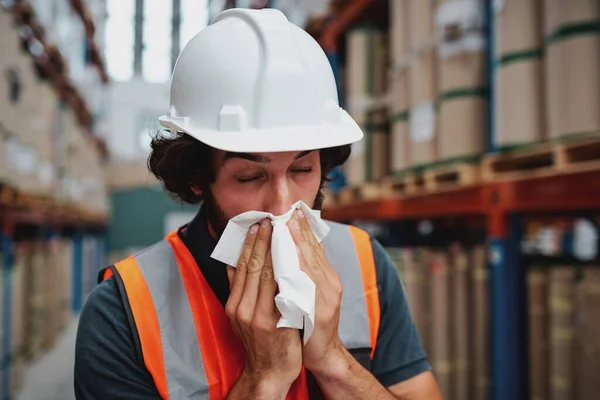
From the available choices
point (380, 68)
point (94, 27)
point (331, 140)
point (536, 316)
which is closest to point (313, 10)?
point (380, 68)

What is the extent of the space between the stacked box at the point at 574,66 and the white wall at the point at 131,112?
14.1 metres

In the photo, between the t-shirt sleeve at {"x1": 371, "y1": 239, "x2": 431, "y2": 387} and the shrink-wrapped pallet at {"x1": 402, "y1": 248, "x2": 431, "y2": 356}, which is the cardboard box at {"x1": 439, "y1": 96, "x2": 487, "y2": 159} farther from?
the t-shirt sleeve at {"x1": 371, "y1": 239, "x2": 431, "y2": 387}

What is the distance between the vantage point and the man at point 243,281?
4.09 feet

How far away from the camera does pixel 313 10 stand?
15.6ft

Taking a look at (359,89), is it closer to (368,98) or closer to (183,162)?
(368,98)

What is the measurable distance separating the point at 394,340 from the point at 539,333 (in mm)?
1077

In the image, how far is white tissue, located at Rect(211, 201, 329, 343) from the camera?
46.2 inches

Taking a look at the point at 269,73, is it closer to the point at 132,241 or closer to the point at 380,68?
the point at 380,68

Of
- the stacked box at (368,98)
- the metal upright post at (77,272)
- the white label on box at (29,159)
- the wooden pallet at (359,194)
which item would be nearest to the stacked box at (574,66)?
the wooden pallet at (359,194)

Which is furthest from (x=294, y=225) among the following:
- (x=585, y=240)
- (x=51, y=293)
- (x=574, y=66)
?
(x=51, y=293)

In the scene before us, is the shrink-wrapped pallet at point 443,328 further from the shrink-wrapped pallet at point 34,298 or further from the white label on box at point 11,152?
the shrink-wrapped pallet at point 34,298

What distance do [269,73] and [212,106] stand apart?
0.17 meters

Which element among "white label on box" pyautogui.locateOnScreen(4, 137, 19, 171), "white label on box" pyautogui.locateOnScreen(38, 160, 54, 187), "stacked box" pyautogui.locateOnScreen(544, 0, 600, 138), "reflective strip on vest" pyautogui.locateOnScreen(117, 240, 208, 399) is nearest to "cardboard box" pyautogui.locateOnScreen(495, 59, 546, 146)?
"stacked box" pyautogui.locateOnScreen(544, 0, 600, 138)

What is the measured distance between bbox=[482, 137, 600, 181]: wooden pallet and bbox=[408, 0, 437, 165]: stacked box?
63 centimetres
